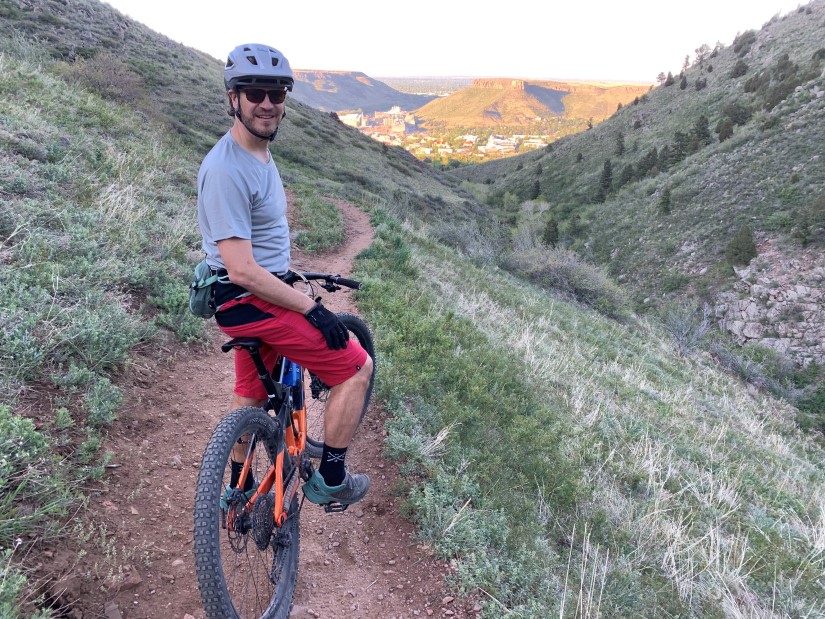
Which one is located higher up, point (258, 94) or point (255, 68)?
point (255, 68)

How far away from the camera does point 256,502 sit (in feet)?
7.90

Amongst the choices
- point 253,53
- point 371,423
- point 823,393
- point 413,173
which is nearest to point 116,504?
point 371,423

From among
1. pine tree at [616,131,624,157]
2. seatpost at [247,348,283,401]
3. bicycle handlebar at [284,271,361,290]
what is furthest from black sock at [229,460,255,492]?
pine tree at [616,131,624,157]

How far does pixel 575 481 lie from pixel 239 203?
3.75m

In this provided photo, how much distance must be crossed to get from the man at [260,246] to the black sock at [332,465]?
0.50 ft

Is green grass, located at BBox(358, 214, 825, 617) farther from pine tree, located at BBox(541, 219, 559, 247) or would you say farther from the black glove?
pine tree, located at BBox(541, 219, 559, 247)

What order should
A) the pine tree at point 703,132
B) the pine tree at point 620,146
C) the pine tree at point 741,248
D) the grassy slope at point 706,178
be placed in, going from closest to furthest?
the pine tree at point 741,248 → the grassy slope at point 706,178 → the pine tree at point 703,132 → the pine tree at point 620,146

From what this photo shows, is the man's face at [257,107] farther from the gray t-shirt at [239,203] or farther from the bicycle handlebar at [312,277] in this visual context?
the bicycle handlebar at [312,277]

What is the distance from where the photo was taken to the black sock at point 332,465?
9.08ft

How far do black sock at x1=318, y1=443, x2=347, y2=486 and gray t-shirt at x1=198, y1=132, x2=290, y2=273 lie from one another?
107 cm

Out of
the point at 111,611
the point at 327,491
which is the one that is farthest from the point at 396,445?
the point at 111,611

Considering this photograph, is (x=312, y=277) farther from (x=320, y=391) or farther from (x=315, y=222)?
(x=315, y=222)

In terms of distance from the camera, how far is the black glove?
2355mm

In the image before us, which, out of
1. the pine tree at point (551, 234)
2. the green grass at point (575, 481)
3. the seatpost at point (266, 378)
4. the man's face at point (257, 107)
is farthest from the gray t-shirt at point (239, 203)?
the pine tree at point (551, 234)
